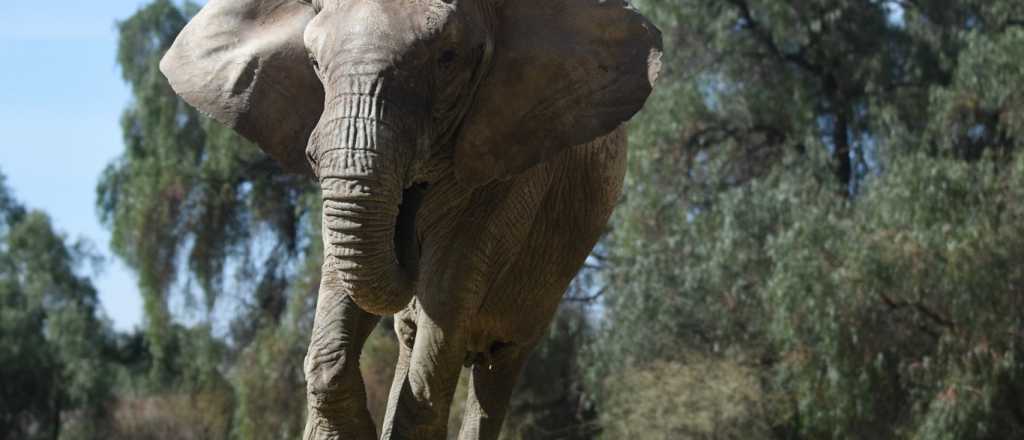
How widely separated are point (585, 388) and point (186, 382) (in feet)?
30.4

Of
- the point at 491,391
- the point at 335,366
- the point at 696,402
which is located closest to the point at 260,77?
the point at 335,366

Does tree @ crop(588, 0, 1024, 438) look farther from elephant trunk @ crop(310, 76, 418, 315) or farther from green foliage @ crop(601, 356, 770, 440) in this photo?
elephant trunk @ crop(310, 76, 418, 315)

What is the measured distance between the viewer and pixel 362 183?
4.04 meters

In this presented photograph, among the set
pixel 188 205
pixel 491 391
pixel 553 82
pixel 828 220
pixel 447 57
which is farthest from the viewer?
pixel 188 205

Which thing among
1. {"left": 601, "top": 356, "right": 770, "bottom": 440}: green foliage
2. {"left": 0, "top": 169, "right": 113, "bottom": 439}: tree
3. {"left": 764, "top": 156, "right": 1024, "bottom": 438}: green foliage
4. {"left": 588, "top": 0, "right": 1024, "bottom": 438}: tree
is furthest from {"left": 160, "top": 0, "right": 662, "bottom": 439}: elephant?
{"left": 0, "top": 169, "right": 113, "bottom": 439}: tree

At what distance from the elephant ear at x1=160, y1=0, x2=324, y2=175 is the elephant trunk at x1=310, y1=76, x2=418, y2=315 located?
17.3 inches

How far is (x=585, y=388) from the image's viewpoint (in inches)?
714

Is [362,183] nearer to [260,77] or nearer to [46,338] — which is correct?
[260,77]

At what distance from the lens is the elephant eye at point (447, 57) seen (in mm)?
4367

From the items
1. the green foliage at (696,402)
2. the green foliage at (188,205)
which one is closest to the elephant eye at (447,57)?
the green foliage at (696,402)

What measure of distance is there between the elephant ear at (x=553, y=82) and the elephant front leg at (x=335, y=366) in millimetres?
586

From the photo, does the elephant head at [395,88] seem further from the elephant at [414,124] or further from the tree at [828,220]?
the tree at [828,220]

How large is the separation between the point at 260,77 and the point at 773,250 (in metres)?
10.8

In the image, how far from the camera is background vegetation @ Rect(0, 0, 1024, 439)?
46.4 feet
